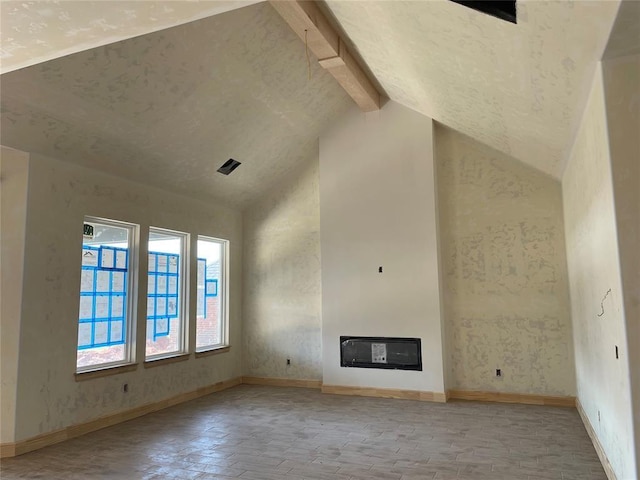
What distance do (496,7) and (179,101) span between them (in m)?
3.17

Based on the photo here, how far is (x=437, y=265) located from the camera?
584 centimetres

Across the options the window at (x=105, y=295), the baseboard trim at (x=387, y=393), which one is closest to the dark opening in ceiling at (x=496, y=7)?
the window at (x=105, y=295)

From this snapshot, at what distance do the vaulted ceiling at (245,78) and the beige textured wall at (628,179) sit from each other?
0.19 m

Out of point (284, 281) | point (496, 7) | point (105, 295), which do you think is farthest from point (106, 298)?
point (496, 7)

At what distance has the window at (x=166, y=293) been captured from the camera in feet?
18.6

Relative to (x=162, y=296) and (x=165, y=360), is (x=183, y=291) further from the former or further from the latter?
(x=165, y=360)

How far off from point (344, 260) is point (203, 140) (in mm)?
2523

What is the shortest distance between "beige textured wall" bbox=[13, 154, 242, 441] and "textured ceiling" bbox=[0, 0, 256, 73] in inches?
102

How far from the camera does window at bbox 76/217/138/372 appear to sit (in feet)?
15.7

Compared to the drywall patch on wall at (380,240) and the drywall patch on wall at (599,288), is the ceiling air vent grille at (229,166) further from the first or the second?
the drywall patch on wall at (599,288)

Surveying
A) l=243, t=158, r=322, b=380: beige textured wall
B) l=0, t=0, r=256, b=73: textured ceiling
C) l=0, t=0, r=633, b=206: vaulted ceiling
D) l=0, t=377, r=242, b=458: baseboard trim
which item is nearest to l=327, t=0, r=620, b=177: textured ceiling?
l=0, t=0, r=633, b=206: vaulted ceiling

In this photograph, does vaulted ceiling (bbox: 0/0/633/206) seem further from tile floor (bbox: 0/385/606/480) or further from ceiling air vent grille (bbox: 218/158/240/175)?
tile floor (bbox: 0/385/606/480)

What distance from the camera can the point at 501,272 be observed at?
5.83 m

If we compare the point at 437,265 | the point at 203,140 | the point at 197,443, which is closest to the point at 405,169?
the point at 437,265
